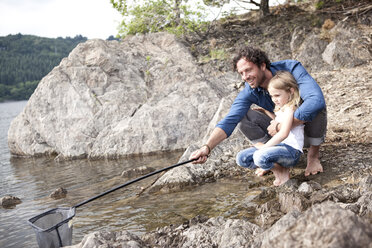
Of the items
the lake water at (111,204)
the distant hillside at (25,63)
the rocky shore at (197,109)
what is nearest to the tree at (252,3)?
the rocky shore at (197,109)

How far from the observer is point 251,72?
146 inches

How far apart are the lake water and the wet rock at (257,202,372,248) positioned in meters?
1.59

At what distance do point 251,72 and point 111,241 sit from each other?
2285 mm

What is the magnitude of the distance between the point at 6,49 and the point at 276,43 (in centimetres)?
8780

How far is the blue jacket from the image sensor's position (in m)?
3.45

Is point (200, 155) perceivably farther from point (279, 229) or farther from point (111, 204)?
point (279, 229)

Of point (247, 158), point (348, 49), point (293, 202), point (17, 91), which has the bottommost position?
point (293, 202)

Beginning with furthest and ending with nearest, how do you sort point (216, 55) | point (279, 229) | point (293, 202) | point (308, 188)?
point (216, 55) < point (308, 188) < point (293, 202) < point (279, 229)

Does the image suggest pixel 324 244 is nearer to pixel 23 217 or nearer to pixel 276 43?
pixel 23 217

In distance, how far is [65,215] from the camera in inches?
133

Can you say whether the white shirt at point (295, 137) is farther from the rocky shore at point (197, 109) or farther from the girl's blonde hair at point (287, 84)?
the rocky shore at point (197, 109)

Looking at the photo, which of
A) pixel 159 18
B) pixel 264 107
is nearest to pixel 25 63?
pixel 159 18

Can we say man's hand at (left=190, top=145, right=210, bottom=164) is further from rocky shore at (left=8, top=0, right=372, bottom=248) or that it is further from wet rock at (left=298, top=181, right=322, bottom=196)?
wet rock at (left=298, top=181, right=322, bottom=196)

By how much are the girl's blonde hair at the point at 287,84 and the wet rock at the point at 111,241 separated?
212 centimetres
